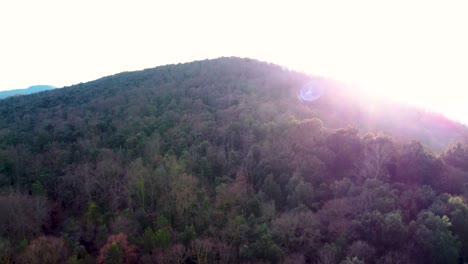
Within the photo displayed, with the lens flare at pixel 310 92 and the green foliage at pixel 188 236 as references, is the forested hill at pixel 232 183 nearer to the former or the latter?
the green foliage at pixel 188 236

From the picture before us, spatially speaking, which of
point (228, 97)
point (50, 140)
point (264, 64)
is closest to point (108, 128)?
point (50, 140)

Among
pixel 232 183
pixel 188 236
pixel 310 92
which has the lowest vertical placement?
pixel 188 236

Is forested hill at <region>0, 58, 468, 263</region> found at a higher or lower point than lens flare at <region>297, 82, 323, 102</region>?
lower

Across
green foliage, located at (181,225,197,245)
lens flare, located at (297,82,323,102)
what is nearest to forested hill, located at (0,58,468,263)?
green foliage, located at (181,225,197,245)

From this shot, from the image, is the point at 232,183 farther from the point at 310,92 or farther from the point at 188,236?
the point at 310,92

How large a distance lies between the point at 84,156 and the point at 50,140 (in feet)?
34.3

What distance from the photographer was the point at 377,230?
93.9ft

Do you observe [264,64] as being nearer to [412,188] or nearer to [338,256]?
[412,188]

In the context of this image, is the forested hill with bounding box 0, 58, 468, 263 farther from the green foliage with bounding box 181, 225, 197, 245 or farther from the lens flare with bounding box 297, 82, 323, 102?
the lens flare with bounding box 297, 82, 323, 102

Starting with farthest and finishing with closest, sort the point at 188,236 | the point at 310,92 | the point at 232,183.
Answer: the point at 310,92 < the point at 232,183 < the point at 188,236

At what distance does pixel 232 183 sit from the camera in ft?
131

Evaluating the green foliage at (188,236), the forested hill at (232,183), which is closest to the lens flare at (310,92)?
the forested hill at (232,183)

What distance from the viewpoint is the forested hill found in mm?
28147

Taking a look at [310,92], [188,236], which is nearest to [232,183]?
[188,236]
